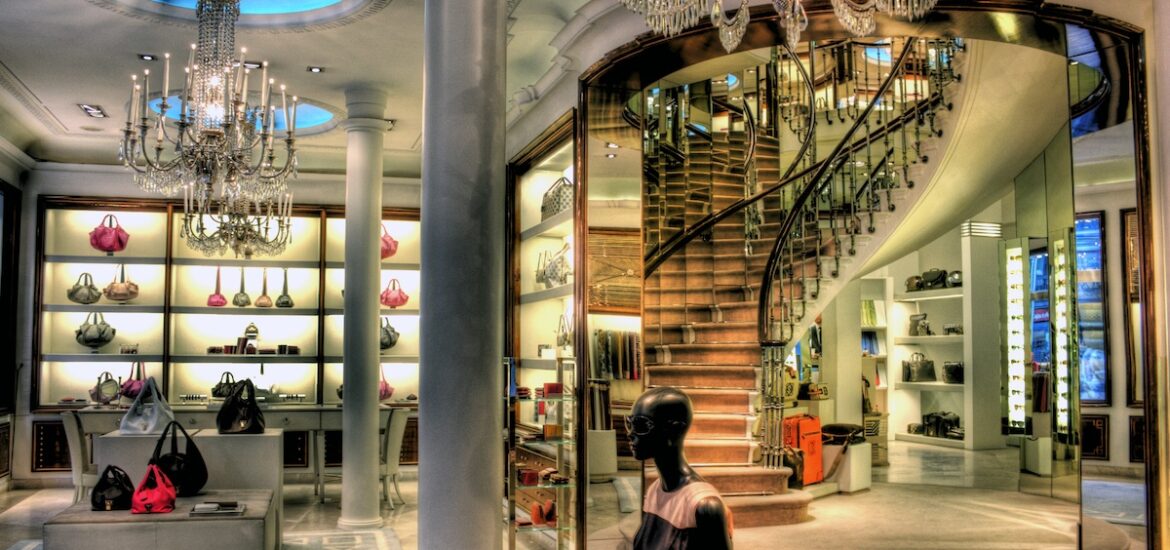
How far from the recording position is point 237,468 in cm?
647

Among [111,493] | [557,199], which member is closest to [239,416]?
[111,493]

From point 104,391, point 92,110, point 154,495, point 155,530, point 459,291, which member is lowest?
point 155,530

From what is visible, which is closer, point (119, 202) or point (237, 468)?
point (237, 468)

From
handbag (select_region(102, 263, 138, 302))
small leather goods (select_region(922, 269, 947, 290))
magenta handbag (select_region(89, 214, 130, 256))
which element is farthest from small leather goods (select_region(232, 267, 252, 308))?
small leather goods (select_region(922, 269, 947, 290))

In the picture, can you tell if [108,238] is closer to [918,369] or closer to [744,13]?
[744,13]

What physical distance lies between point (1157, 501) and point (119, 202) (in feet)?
34.3

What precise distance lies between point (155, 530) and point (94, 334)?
20.5 feet

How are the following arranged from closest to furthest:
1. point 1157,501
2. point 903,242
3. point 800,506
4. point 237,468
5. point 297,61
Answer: point 1157,501 < point 237,468 < point 297,61 < point 800,506 < point 903,242

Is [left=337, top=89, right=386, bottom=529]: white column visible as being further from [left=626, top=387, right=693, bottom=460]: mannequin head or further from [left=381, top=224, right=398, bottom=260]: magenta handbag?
[left=626, top=387, right=693, bottom=460]: mannequin head

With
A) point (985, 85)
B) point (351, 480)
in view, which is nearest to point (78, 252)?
point (351, 480)

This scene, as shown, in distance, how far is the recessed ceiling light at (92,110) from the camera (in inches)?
339

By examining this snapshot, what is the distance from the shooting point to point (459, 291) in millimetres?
3725

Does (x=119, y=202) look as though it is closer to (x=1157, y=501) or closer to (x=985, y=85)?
(x=985, y=85)

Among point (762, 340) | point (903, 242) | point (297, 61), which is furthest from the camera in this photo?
point (903, 242)
